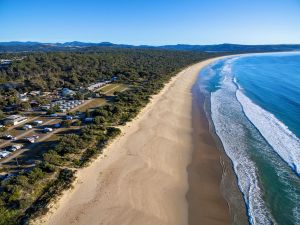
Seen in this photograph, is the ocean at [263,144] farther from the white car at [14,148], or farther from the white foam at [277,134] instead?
the white car at [14,148]

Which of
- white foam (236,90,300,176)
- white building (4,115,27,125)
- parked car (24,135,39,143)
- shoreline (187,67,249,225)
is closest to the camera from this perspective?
shoreline (187,67,249,225)

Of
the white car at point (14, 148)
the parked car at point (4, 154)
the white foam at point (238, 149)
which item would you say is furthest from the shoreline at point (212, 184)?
the parked car at point (4, 154)

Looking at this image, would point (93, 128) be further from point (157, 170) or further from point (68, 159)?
point (157, 170)

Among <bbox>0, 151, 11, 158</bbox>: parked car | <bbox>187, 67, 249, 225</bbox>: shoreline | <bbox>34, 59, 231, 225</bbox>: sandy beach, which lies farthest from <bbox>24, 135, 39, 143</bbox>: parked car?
<bbox>187, 67, 249, 225</bbox>: shoreline

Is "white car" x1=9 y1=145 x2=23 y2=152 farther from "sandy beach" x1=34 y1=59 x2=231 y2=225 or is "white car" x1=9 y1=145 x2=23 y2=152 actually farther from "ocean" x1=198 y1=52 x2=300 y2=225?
"ocean" x1=198 y1=52 x2=300 y2=225

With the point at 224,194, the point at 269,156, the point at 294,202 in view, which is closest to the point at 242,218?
the point at 224,194

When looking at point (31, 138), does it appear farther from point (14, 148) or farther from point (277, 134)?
point (277, 134)

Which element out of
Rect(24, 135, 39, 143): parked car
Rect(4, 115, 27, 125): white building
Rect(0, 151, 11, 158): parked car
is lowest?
Rect(4, 115, 27, 125): white building
